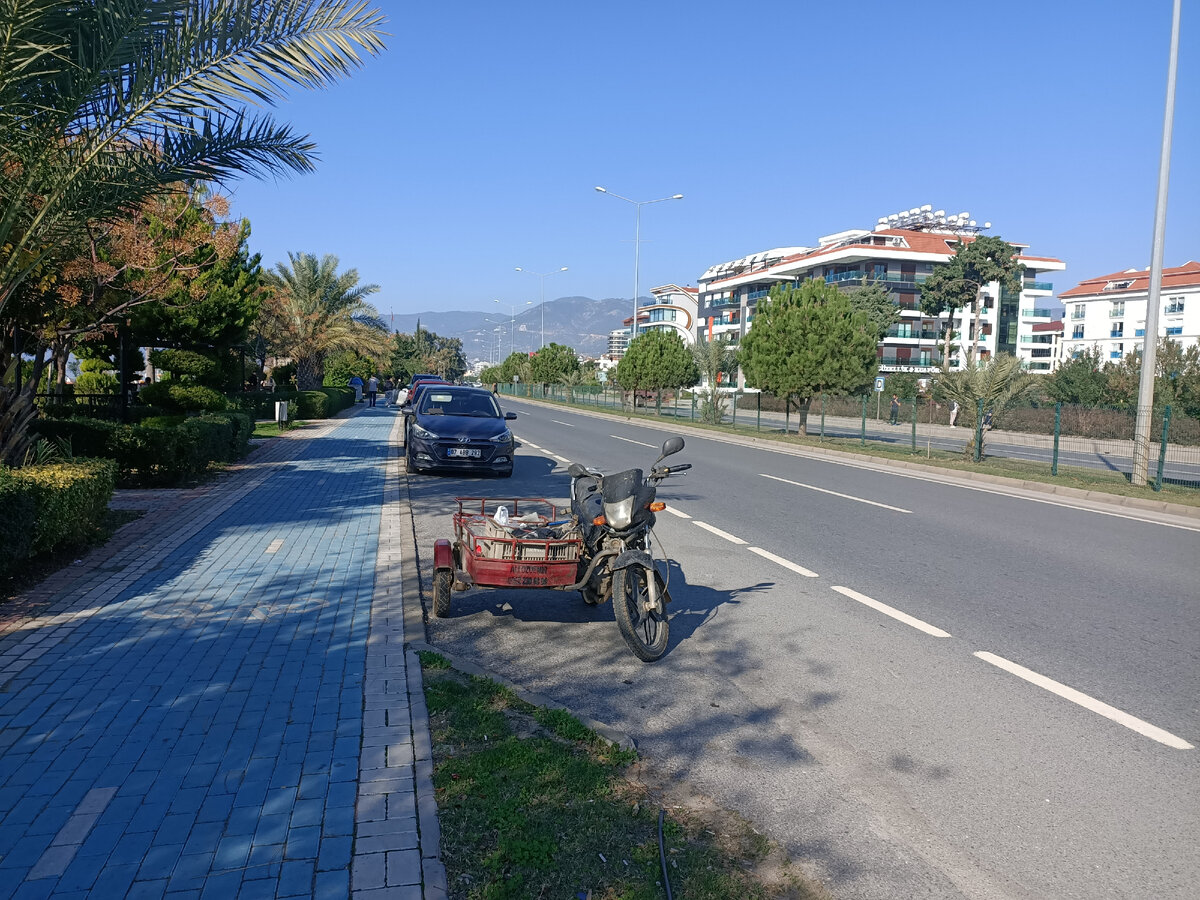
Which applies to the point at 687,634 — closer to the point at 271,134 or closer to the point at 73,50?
the point at 271,134

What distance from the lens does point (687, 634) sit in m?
A: 6.65

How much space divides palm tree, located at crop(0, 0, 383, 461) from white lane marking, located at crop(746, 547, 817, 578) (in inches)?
237

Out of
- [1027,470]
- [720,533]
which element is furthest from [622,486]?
[1027,470]

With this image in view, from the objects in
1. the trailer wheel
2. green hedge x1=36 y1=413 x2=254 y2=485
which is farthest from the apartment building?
the trailer wheel

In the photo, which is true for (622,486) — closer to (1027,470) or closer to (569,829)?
(569,829)

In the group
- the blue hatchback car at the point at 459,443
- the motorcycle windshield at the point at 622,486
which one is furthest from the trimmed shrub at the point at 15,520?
the blue hatchback car at the point at 459,443

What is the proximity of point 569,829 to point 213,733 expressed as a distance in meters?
1.94

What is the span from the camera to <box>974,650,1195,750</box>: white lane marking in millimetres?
4660

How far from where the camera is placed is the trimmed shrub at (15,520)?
258 inches

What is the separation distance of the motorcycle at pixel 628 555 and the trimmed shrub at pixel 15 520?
4.01 m

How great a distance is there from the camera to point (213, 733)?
176 inches

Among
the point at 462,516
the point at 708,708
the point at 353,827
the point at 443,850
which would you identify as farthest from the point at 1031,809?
the point at 462,516

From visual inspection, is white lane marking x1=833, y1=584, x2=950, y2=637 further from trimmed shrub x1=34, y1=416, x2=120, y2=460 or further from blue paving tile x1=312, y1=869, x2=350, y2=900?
trimmed shrub x1=34, y1=416, x2=120, y2=460

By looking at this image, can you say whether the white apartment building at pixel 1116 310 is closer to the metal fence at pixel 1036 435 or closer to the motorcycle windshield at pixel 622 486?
the metal fence at pixel 1036 435
